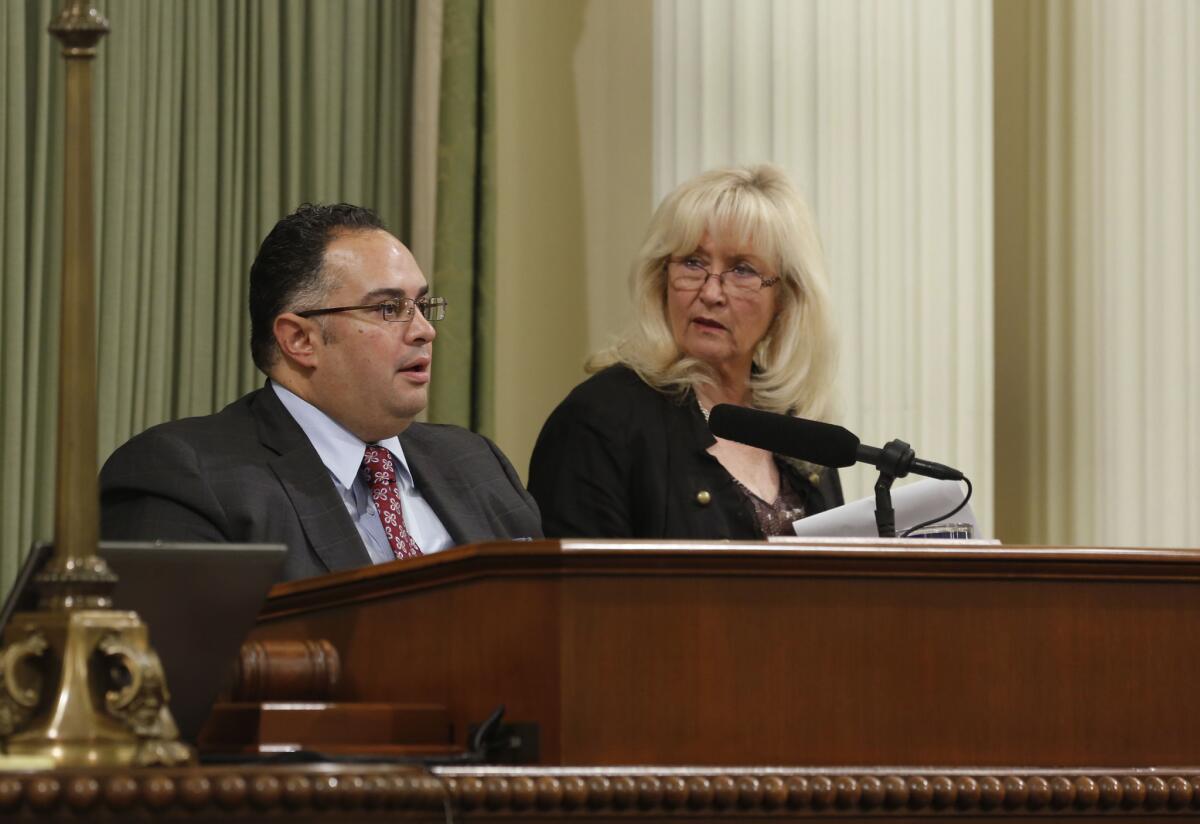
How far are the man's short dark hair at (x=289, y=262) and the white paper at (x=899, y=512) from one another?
4.06 ft

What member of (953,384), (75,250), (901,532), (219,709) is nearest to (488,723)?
(219,709)

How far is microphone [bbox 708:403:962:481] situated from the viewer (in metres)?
2.20

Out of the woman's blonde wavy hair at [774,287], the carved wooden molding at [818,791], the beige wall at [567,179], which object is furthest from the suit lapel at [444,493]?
the beige wall at [567,179]

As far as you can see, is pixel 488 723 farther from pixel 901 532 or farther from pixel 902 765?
pixel 901 532

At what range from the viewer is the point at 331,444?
3154mm

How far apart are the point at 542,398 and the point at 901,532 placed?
2.86 meters

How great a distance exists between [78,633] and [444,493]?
183 cm

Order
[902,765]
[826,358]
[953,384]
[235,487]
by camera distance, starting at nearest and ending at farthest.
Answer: [902,765]
[235,487]
[826,358]
[953,384]

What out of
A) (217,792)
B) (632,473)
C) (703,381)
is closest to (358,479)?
(632,473)

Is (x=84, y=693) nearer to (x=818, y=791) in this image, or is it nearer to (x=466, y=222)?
(x=818, y=791)

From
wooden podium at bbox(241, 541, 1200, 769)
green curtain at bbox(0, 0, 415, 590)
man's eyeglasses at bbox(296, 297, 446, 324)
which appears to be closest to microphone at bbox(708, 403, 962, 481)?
wooden podium at bbox(241, 541, 1200, 769)

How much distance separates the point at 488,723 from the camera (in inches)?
60.4

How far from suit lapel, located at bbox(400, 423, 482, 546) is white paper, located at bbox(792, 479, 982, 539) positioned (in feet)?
2.93

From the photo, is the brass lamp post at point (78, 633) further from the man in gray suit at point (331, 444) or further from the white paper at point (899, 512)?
the man in gray suit at point (331, 444)
